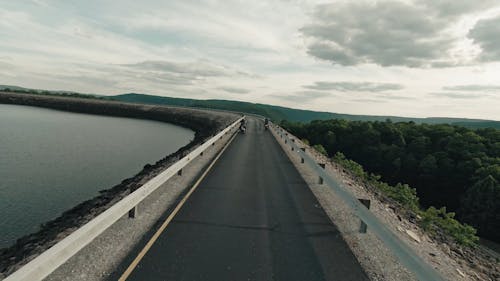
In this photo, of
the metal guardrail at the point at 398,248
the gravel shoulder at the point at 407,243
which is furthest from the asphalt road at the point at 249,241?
the metal guardrail at the point at 398,248

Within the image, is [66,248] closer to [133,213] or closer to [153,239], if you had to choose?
[153,239]

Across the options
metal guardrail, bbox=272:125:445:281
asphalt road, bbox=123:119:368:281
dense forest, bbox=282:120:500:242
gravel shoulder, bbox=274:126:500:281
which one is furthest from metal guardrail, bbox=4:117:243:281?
dense forest, bbox=282:120:500:242

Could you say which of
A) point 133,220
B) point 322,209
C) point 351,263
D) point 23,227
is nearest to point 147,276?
point 133,220

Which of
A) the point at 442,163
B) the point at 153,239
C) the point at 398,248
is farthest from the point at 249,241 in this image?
the point at 442,163

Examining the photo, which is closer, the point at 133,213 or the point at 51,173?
the point at 133,213

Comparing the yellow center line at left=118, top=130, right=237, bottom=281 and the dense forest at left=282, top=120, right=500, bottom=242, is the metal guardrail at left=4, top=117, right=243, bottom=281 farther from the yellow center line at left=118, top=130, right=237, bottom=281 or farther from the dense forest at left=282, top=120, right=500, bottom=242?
the dense forest at left=282, top=120, right=500, bottom=242

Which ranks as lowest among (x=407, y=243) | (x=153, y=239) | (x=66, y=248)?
(x=407, y=243)

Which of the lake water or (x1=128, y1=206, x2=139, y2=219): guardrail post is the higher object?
(x1=128, y1=206, x2=139, y2=219): guardrail post

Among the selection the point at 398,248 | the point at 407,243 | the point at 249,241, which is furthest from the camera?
the point at 407,243
